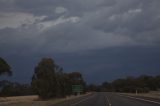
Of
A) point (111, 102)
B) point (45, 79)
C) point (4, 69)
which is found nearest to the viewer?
point (111, 102)

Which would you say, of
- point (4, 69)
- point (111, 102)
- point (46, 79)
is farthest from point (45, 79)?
point (111, 102)

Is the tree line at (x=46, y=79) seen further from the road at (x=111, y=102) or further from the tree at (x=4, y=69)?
the road at (x=111, y=102)

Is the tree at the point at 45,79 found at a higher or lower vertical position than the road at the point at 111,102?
higher

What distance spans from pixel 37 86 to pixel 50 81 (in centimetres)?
266

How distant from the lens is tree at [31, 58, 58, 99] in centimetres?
8088

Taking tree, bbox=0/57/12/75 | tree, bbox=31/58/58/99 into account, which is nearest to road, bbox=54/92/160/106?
tree, bbox=31/58/58/99

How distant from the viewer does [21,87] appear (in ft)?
422

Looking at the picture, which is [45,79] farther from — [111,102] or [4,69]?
[111,102]

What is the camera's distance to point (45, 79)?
82062mm

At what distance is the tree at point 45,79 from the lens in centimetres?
8088

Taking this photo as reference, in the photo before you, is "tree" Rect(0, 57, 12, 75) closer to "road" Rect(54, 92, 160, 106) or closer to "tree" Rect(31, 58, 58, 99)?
"tree" Rect(31, 58, 58, 99)

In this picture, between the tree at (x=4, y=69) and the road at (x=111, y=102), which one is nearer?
the road at (x=111, y=102)

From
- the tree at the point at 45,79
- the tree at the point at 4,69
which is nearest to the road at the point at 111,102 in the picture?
the tree at the point at 45,79

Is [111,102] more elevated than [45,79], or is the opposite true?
[45,79]
